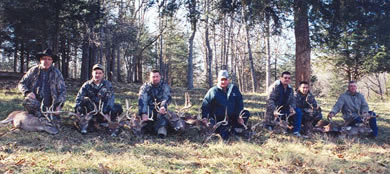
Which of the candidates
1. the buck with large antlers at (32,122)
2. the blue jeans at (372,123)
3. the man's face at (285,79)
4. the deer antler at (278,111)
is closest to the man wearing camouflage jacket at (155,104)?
the buck with large antlers at (32,122)

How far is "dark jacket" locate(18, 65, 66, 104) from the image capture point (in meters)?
6.79

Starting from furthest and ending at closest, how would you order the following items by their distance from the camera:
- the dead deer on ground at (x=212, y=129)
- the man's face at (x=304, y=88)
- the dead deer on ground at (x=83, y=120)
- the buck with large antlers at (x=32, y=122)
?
the man's face at (x=304, y=88)
the dead deer on ground at (x=83, y=120)
the dead deer on ground at (x=212, y=129)
the buck with large antlers at (x=32, y=122)

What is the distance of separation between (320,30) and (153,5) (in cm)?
852

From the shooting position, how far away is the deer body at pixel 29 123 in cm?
619

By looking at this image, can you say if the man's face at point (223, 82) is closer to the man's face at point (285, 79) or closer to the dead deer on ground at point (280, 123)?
the dead deer on ground at point (280, 123)

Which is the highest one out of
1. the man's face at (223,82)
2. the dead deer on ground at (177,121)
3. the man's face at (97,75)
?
the man's face at (97,75)

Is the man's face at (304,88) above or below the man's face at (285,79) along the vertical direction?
below

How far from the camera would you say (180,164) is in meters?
4.85

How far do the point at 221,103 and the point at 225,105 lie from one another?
109mm

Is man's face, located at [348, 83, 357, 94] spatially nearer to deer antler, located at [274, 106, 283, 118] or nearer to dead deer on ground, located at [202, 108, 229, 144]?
deer antler, located at [274, 106, 283, 118]

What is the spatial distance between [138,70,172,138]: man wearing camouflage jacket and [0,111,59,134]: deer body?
200 centimetres

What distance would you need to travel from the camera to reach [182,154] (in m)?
5.48

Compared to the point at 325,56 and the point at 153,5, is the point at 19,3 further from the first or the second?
the point at 325,56

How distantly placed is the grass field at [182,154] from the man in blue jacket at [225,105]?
1.33ft
